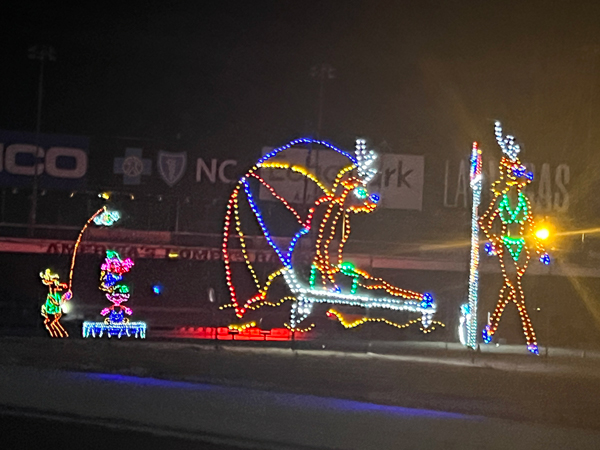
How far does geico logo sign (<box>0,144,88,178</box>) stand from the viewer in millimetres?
20109

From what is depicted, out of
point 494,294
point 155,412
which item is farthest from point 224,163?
point 155,412

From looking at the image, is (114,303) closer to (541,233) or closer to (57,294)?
(57,294)

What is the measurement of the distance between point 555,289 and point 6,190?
1368 centimetres

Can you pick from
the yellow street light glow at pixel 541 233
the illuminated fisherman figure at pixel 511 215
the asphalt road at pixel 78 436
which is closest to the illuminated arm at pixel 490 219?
the illuminated fisherman figure at pixel 511 215

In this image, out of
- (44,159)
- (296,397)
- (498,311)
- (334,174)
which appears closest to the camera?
(296,397)

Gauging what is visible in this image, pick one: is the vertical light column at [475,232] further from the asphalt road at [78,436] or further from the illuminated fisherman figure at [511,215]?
the asphalt road at [78,436]

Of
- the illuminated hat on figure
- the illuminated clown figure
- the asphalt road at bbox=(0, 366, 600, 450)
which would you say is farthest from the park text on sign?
the asphalt road at bbox=(0, 366, 600, 450)

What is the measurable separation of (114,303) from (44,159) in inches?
230

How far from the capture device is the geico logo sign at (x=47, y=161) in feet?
66.0

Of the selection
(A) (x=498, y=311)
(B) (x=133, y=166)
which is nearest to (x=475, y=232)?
(A) (x=498, y=311)

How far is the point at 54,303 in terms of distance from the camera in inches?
637

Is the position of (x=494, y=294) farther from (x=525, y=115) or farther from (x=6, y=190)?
(x=6, y=190)

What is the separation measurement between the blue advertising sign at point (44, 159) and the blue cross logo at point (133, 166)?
94cm

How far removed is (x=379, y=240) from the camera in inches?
844
